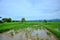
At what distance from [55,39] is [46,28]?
22 cm

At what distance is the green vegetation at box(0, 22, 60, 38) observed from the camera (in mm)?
1793

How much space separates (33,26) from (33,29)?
5 cm

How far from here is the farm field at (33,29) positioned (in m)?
1.79

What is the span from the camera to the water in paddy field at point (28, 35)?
5.79 feet

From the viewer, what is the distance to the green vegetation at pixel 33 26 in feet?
5.88

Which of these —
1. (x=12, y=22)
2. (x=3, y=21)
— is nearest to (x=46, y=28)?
(x=12, y=22)

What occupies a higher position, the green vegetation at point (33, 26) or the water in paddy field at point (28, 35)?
the green vegetation at point (33, 26)

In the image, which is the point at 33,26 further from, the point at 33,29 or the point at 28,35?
the point at 28,35

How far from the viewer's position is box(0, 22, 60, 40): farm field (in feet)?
5.88

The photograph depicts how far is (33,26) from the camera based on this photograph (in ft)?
6.11

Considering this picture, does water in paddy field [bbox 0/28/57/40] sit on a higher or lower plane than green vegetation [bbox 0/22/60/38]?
lower

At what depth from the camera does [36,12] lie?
1904mm

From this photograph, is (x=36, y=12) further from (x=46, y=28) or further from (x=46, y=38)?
(x=46, y=38)

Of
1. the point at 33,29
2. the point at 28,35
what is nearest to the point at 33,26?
the point at 33,29
